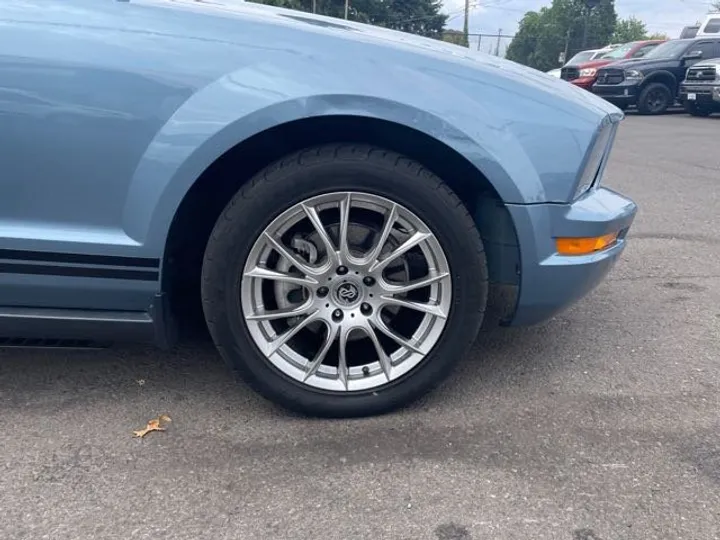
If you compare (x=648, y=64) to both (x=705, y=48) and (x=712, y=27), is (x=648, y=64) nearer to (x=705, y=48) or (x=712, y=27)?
(x=705, y=48)

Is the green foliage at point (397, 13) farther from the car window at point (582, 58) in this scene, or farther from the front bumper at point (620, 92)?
the front bumper at point (620, 92)

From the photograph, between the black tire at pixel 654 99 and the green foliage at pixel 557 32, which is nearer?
the black tire at pixel 654 99

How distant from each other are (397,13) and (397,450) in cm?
6399

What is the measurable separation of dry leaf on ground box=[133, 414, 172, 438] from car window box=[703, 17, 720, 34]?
24.0 m

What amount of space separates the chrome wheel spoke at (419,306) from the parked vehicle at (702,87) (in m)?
16.0

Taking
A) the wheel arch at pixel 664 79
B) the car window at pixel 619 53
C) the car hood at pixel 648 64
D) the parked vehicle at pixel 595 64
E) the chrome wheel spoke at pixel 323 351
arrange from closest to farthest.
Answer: the chrome wheel spoke at pixel 323 351
the car hood at pixel 648 64
the wheel arch at pixel 664 79
the parked vehicle at pixel 595 64
the car window at pixel 619 53

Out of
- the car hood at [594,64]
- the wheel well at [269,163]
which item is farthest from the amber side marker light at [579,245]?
the car hood at [594,64]

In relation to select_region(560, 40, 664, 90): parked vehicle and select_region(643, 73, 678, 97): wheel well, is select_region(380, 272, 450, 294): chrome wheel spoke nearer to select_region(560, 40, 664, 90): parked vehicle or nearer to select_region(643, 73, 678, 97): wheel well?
select_region(643, 73, 678, 97): wheel well

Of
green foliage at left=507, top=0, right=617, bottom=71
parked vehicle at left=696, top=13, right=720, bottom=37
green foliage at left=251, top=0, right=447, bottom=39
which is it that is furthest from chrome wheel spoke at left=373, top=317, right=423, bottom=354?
green foliage at left=507, top=0, right=617, bottom=71

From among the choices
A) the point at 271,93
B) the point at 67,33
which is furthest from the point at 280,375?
the point at 67,33

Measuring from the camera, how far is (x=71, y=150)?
2.35 meters

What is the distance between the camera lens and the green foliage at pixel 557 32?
67594 millimetres

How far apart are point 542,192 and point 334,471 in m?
1.18

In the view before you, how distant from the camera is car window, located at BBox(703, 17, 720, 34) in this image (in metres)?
22.1
